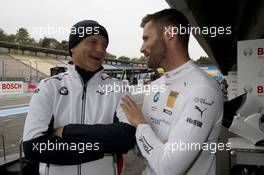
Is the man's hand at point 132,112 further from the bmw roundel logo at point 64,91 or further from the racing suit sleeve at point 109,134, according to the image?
the bmw roundel logo at point 64,91

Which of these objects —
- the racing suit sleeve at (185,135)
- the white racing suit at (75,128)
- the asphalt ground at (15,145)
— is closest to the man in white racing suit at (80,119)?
the white racing suit at (75,128)

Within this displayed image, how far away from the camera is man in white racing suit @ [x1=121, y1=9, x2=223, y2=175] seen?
4.93ft

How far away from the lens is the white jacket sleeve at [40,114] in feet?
5.96

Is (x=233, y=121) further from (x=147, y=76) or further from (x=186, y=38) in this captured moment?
(x=147, y=76)

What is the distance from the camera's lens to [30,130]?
1.82 metres

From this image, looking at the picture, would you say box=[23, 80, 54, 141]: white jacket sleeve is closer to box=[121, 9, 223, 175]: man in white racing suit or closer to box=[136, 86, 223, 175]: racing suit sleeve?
box=[121, 9, 223, 175]: man in white racing suit

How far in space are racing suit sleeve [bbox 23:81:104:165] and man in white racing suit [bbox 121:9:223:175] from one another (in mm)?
383

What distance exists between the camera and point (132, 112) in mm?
1845

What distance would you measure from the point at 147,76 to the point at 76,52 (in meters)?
37.0

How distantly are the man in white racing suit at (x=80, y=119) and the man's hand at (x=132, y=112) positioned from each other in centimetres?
8

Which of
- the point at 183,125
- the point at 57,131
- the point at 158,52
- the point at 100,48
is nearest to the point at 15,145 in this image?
the point at 57,131

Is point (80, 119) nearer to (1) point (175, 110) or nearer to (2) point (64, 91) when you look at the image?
(2) point (64, 91)

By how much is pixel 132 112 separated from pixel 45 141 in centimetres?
56

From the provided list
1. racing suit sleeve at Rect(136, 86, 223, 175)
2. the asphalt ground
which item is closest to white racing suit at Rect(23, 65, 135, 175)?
racing suit sleeve at Rect(136, 86, 223, 175)
